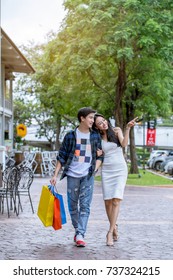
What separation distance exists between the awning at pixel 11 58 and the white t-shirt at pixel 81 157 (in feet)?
54.8

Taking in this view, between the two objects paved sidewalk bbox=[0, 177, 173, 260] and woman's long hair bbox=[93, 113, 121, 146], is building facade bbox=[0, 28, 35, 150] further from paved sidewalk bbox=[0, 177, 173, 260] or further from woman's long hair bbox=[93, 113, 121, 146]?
woman's long hair bbox=[93, 113, 121, 146]

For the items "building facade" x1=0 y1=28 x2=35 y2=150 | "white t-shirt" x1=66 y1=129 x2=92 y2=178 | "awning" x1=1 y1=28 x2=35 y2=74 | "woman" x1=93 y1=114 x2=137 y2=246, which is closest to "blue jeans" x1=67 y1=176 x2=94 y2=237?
"white t-shirt" x1=66 y1=129 x2=92 y2=178

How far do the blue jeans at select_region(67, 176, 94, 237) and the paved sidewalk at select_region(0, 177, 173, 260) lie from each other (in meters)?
0.32

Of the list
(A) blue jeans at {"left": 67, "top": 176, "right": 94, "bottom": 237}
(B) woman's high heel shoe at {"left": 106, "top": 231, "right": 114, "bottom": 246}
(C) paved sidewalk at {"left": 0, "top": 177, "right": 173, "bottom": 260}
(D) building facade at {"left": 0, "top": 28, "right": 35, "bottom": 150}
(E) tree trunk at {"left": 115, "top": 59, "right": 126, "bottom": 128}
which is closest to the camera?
(C) paved sidewalk at {"left": 0, "top": 177, "right": 173, "bottom": 260}

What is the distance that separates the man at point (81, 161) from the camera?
830cm

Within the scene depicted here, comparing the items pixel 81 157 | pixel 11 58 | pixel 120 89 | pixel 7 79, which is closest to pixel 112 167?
pixel 81 157

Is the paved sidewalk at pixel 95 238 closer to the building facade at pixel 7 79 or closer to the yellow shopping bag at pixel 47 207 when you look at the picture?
the yellow shopping bag at pixel 47 207

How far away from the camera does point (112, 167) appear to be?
8398 mm

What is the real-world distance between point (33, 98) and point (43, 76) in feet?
38.0

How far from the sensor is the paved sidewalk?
7.73 m

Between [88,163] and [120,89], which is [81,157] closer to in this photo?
[88,163]

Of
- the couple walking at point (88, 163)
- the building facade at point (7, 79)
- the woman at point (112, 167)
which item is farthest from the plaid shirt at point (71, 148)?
the building facade at point (7, 79)

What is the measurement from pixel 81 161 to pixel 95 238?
1310 millimetres

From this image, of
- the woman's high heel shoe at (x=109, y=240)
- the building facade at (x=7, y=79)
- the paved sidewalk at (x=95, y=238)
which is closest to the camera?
the paved sidewalk at (x=95, y=238)
